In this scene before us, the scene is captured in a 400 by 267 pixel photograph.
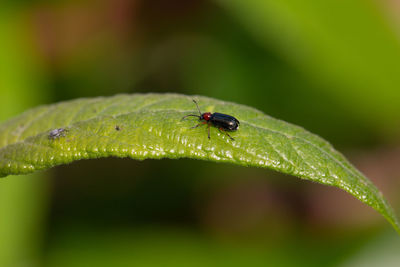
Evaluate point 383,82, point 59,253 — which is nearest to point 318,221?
point 383,82

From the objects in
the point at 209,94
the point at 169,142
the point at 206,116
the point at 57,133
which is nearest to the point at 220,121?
the point at 206,116

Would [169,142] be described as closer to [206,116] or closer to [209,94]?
[206,116]

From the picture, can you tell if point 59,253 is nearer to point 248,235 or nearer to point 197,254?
point 197,254

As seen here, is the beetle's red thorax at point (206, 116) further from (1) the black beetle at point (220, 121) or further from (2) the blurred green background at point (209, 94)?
(2) the blurred green background at point (209, 94)

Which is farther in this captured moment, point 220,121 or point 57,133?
point 220,121

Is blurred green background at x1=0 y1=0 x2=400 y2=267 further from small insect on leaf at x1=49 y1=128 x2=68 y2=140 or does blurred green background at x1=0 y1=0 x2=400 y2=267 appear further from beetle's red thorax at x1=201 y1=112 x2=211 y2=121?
beetle's red thorax at x1=201 y1=112 x2=211 y2=121
